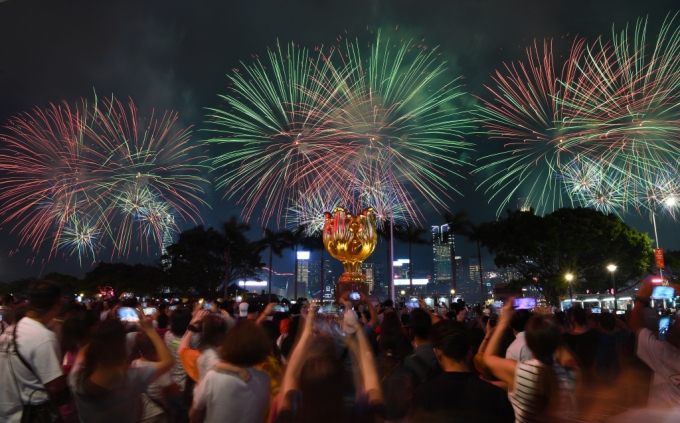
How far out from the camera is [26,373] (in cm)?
362

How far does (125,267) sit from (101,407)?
239ft

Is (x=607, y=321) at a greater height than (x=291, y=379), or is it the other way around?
(x=607, y=321)

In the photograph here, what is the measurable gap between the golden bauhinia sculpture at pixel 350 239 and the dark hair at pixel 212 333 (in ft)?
81.2

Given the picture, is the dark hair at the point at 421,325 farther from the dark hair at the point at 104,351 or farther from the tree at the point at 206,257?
the tree at the point at 206,257

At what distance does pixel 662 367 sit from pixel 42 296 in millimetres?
5327

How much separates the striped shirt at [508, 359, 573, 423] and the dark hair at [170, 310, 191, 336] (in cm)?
382

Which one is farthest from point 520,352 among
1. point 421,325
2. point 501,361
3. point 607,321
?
point 607,321

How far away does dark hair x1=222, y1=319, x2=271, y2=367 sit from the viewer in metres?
3.26

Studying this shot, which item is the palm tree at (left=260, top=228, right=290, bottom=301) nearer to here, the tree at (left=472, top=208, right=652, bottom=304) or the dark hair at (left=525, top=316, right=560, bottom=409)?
the tree at (left=472, top=208, right=652, bottom=304)

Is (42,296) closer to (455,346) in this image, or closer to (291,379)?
(291,379)

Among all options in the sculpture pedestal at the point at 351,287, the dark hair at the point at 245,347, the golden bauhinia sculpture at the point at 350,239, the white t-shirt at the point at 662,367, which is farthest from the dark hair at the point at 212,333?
the golden bauhinia sculpture at the point at 350,239

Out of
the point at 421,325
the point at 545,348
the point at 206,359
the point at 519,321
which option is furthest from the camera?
the point at 519,321

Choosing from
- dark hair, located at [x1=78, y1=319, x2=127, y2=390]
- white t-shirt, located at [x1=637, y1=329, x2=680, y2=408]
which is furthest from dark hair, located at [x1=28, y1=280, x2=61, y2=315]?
white t-shirt, located at [x1=637, y1=329, x2=680, y2=408]

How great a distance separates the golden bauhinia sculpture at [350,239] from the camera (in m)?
29.4
